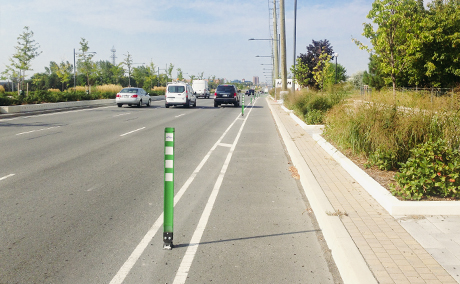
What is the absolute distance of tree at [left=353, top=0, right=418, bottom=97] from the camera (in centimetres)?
2655

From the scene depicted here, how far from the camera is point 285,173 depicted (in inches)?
360

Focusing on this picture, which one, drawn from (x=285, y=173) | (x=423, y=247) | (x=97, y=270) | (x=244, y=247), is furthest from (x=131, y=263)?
(x=285, y=173)

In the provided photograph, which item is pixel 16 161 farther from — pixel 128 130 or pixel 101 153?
pixel 128 130

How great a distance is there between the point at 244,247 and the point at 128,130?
1304 centimetres

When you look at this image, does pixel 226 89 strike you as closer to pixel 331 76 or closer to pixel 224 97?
pixel 224 97

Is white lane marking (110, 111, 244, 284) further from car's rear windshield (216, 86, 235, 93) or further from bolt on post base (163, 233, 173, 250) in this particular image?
car's rear windshield (216, 86, 235, 93)

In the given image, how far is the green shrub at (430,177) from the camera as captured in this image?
19.5ft

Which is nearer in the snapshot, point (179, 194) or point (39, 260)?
point (39, 260)

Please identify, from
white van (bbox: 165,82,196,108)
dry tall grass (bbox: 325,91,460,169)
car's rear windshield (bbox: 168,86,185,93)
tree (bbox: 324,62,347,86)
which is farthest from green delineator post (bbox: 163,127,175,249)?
car's rear windshield (bbox: 168,86,185,93)

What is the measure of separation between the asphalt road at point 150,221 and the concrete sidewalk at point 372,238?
0.22 m

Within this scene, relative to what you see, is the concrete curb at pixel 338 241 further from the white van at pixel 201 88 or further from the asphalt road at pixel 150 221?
the white van at pixel 201 88

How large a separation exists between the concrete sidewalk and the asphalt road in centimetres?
22

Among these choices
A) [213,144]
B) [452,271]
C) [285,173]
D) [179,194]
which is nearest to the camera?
[452,271]

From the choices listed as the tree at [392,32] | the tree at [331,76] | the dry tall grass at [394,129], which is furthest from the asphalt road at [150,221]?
the tree at [392,32]
